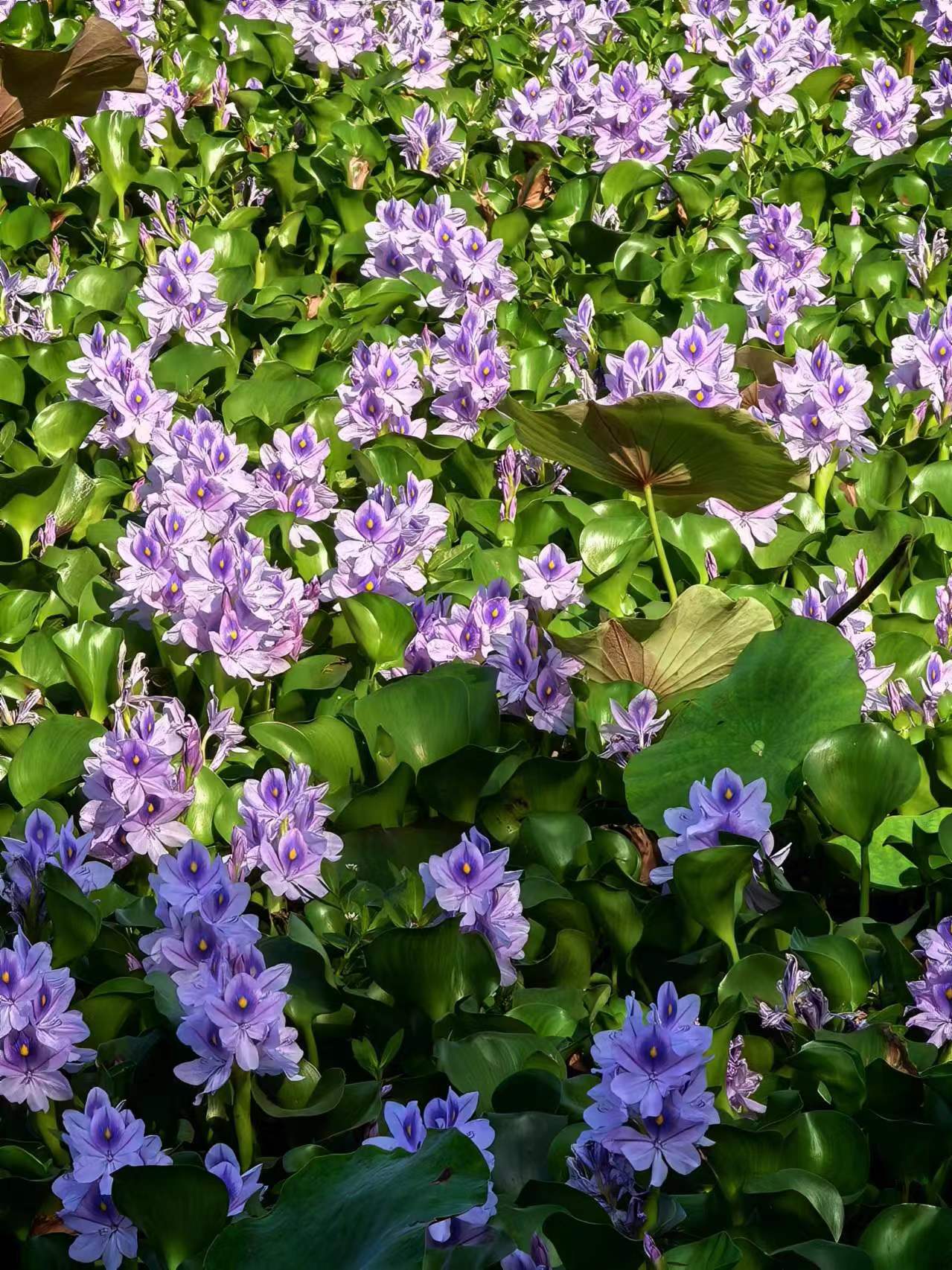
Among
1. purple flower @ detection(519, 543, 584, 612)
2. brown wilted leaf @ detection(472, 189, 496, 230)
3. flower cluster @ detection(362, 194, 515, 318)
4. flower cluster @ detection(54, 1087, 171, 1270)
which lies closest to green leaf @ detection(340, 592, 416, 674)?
purple flower @ detection(519, 543, 584, 612)

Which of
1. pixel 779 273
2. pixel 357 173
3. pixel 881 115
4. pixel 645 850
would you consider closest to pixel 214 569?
pixel 645 850

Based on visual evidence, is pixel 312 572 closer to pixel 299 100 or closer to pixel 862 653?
pixel 862 653

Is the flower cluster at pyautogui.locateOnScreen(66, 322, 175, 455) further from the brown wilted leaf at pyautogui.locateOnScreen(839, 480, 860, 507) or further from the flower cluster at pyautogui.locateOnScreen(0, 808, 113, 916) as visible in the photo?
the brown wilted leaf at pyautogui.locateOnScreen(839, 480, 860, 507)

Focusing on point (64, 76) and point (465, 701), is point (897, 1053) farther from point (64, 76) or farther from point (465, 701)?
point (64, 76)

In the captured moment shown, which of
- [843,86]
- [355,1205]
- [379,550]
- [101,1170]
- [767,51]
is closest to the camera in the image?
[355,1205]

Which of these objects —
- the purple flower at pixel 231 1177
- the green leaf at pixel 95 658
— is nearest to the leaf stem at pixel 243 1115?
the purple flower at pixel 231 1177

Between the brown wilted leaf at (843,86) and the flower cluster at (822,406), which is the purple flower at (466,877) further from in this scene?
the brown wilted leaf at (843,86)

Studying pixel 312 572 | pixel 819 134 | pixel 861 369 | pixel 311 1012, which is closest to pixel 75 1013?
pixel 311 1012
